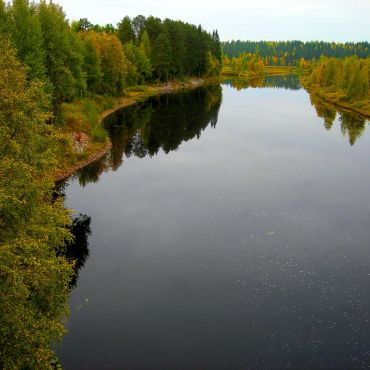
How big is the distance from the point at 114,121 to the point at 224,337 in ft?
221

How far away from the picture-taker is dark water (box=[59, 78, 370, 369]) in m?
24.6

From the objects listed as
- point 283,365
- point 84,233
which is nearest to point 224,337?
point 283,365

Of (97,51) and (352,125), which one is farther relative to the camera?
(352,125)

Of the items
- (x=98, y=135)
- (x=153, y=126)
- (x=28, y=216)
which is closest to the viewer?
(x=28, y=216)

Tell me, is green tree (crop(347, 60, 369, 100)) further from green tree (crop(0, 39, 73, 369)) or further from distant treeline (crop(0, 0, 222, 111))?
green tree (crop(0, 39, 73, 369))

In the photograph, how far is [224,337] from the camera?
25438mm

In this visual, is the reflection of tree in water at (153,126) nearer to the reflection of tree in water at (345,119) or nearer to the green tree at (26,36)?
the green tree at (26,36)

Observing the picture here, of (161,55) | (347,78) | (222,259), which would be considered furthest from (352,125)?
(222,259)

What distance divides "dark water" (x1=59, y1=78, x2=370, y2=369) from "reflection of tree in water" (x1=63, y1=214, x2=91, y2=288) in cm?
23

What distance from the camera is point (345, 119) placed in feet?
326

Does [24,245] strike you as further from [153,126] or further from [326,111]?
[326,111]

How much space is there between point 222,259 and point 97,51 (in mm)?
69560

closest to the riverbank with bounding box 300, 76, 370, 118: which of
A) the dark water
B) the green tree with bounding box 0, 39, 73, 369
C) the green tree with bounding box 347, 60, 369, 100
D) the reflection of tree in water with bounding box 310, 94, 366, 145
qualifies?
the reflection of tree in water with bounding box 310, 94, 366, 145

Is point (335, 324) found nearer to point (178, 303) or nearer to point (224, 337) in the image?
point (224, 337)
